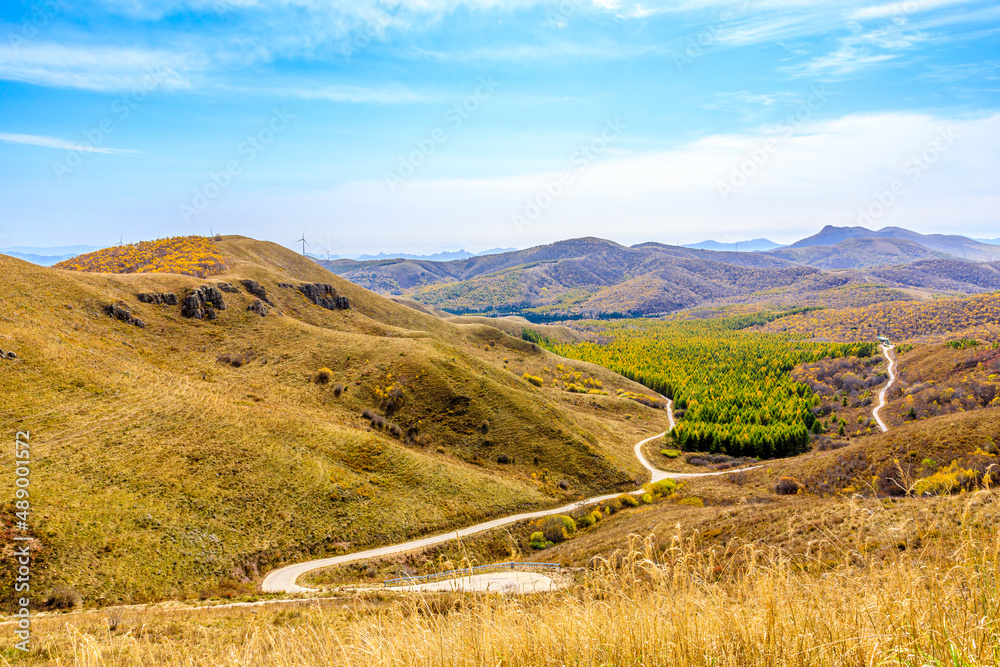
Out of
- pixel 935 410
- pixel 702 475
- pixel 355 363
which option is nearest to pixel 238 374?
pixel 355 363

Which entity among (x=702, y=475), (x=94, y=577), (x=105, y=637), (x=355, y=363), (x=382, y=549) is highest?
(x=355, y=363)

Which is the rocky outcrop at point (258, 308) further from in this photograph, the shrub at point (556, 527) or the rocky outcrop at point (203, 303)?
the shrub at point (556, 527)

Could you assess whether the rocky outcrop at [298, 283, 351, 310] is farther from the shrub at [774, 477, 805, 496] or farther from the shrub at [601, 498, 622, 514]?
the shrub at [774, 477, 805, 496]

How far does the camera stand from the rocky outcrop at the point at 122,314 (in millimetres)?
62062

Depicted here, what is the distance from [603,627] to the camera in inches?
192

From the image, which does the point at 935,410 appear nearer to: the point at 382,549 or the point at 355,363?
the point at 382,549

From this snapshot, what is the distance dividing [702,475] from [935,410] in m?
37.8

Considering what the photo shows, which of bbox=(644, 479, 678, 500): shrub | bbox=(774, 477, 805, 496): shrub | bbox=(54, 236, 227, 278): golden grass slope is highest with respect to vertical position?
bbox=(54, 236, 227, 278): golden grass slope

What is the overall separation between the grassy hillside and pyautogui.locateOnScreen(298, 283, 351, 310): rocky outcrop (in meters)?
16.4

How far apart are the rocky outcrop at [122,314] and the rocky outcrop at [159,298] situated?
6.20 metres

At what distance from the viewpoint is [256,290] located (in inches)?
3487

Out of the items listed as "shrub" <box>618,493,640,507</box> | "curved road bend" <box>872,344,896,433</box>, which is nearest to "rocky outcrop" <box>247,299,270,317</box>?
"shrub" <box>618,493,640,507</box>

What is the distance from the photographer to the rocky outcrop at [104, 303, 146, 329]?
204ft

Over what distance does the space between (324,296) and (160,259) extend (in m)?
40.8
